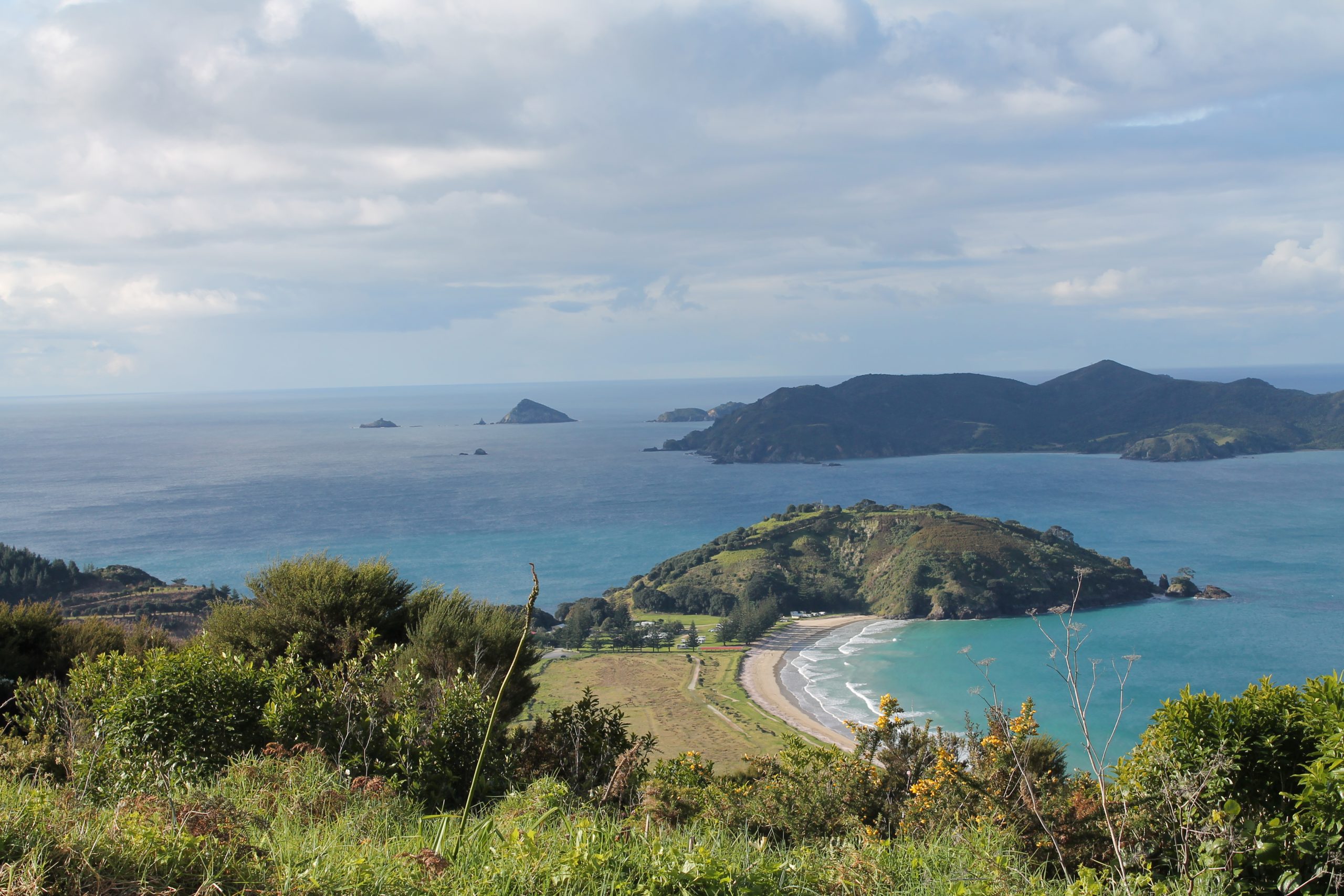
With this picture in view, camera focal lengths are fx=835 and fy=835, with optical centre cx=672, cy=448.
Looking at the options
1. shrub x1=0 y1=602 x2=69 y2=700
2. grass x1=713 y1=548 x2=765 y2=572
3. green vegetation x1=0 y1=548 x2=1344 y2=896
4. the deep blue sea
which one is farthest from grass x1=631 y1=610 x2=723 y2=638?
green vegetation x1=0 y1=548 x2=1344 y2=896

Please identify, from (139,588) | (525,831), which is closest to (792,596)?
(139,588)

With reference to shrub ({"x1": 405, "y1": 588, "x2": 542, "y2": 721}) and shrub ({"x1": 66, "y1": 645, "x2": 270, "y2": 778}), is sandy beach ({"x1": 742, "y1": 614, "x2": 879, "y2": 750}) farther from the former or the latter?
shrub ({"x1": 66, "y1": 645, "x2": 270, "y2": 778})

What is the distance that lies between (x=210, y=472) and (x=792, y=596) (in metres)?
96.1

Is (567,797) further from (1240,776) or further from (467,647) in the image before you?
(467,647)

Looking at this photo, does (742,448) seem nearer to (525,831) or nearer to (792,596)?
(792,596)

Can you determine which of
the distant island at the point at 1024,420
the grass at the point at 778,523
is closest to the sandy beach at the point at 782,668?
the grass at the point at 778,523

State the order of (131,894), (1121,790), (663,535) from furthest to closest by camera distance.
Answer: (663,535) → (1121,790) → (131,894)

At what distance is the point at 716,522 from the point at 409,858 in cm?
8742

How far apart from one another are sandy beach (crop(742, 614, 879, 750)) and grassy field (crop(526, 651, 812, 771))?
2.48ft

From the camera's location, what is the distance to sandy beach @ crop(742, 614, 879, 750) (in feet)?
118

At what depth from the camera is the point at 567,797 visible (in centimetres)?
568

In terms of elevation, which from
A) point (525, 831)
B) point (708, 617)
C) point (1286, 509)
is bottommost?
point (708, 617)

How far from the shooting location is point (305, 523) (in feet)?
286

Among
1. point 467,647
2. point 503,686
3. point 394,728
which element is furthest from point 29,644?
point 503,686
